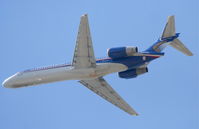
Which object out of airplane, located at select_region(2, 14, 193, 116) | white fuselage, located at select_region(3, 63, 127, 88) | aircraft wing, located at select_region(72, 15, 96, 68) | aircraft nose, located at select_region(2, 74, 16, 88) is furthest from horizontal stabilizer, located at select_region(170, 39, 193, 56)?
aircraft nose, located at select_region(2, 74, 16, 88)

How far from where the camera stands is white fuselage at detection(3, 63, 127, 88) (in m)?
42.9

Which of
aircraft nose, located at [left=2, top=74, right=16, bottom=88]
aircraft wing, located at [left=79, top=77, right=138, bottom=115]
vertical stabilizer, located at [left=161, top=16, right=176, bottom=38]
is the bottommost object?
aircraft wing, located at [left=79, top=77, right=138, bottom=115]

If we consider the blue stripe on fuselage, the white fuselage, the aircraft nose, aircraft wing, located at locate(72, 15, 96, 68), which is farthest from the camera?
the aircraft nose

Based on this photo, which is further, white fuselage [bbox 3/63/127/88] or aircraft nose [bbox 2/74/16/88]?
aircraft nose [bbox 2/74/16/88]

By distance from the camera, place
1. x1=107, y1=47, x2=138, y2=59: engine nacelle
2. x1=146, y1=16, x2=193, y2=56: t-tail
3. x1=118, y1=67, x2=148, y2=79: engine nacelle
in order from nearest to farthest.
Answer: x1=107, y1=47, x2=138, y2=59: engine nacelle < x1=146, y1=16, x2=193, y2=56: t-tail < x1=118, y1=67, x2=148, y2=79: engine nacelle

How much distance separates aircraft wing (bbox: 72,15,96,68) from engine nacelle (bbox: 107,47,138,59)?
1.90 m

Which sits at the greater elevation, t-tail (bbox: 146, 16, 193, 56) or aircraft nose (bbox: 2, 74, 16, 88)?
t-tail (bbox: 146, 16, 193, 56)

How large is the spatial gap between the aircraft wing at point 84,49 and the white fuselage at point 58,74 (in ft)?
2.33

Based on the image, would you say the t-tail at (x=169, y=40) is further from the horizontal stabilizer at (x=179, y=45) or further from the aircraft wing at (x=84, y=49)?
the aircraft wing at (x=84, y=49)

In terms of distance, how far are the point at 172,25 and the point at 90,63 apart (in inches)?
375

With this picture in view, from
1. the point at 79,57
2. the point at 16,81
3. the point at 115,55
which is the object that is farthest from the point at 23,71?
the point at 115,55

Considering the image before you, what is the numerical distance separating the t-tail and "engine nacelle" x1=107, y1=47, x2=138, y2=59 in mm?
2562

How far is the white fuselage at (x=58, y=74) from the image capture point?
42.9 metres

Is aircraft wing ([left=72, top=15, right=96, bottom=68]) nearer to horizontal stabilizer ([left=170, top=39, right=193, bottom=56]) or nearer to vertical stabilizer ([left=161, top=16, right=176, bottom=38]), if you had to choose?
vertical stabilizer ([left=161, top=16, right=176, bottom=38])
